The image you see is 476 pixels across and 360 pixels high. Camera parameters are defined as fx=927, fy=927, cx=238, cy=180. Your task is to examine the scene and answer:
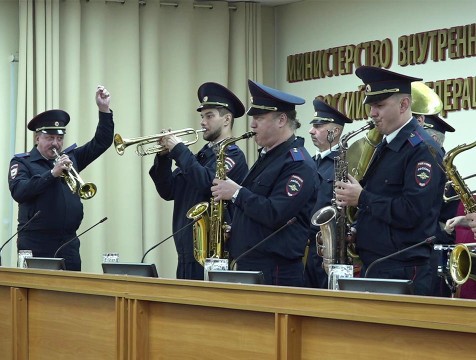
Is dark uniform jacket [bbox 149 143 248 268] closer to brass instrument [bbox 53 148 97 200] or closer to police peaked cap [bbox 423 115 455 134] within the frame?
brass instrument [bbox 53 148 97 200]

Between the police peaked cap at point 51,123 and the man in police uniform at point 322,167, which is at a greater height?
the police peaked cap at point 51,123

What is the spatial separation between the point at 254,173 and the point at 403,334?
183cm

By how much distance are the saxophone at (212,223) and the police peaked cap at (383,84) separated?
106 centimetres

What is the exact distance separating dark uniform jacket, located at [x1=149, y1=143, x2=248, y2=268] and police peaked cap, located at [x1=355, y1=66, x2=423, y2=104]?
3.78ft

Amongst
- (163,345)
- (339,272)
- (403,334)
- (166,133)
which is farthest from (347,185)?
(166,133)

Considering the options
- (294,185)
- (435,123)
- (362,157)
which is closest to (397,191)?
(294,185)

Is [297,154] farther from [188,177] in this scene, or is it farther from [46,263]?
[46,263]

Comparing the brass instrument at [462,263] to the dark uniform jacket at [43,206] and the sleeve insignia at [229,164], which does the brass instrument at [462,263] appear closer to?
the sleeve insignia at [229,164]

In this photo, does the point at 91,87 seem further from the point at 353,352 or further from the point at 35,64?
the point at 353,352

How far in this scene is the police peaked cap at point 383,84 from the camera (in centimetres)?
377

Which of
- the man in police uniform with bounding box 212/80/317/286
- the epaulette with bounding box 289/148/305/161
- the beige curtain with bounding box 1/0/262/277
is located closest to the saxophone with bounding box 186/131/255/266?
the man in police uniform with bounding box 212/80/317/286

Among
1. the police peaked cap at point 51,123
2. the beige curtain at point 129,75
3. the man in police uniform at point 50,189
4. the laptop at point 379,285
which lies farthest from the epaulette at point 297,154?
the beige curtain at point 129,75

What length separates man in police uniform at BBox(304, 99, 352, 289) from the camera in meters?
4.96

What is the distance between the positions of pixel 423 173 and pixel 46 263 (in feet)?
5.78
